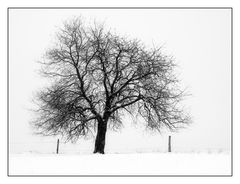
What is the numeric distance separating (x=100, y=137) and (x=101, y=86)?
3374 mm

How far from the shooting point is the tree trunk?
25.4 metres

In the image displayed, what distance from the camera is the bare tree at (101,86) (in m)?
24.9

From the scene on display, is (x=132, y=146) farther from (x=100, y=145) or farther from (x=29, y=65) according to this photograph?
(x=29, y=65)

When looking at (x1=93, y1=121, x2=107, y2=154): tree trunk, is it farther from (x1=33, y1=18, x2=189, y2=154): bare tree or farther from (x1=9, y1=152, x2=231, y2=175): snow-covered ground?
(x1=9, y1=152, x2=231, y2=175): snow-covered ground

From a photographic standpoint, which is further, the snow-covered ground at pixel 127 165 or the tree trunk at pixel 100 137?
the tree trunk at pixel 100 137

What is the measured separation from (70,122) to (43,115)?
5.92ft

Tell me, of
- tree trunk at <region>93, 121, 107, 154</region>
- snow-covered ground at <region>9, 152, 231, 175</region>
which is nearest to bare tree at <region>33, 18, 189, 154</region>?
tree trunk at <region>93, 121, 107, 154</region>

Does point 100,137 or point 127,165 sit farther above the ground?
point 100,137

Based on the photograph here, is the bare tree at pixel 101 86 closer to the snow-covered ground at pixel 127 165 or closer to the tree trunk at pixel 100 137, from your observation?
the tree trunk at pixel 100 137

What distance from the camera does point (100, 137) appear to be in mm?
25516

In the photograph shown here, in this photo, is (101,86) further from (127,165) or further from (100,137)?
(127,165)

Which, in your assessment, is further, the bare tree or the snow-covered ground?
the bare tree

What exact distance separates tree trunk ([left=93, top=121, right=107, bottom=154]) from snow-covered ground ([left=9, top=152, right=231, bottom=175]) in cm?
414

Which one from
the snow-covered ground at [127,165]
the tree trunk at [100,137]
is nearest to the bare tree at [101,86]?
the tree trunk at [100,137]
